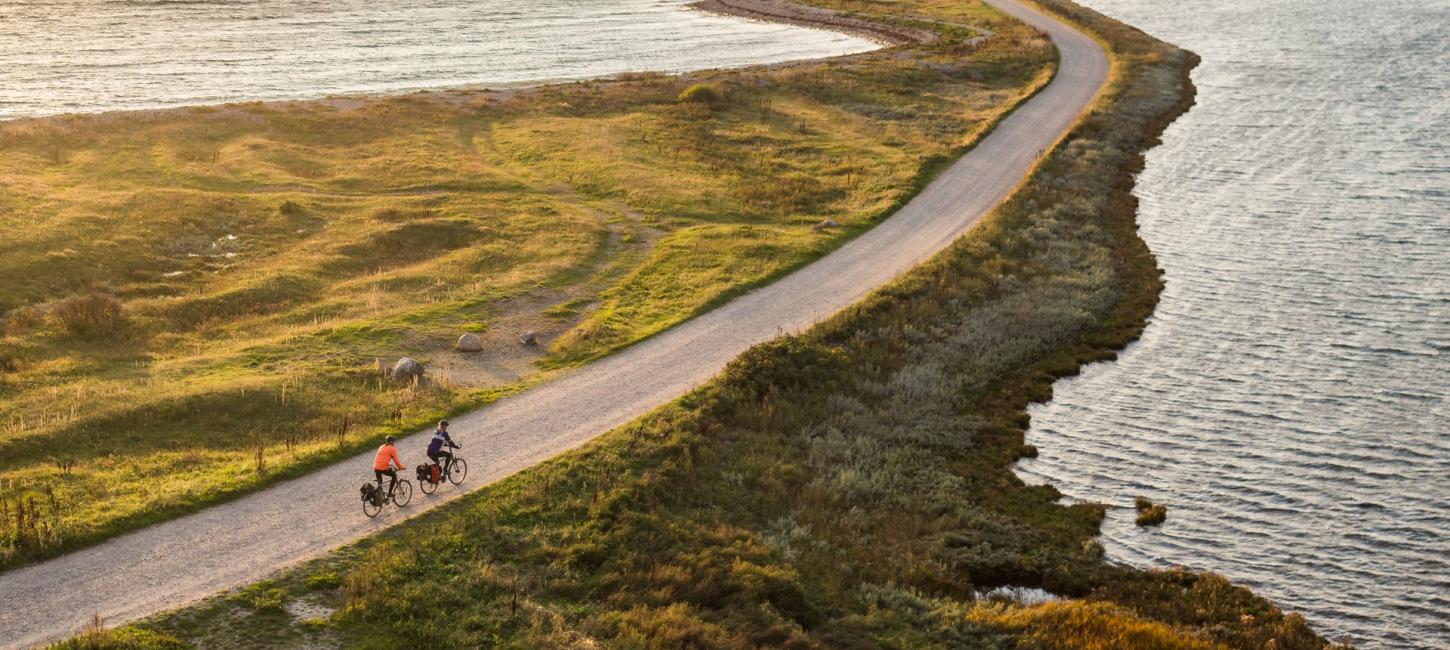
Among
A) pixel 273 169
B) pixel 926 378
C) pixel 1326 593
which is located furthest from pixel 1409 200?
pixel 273 169

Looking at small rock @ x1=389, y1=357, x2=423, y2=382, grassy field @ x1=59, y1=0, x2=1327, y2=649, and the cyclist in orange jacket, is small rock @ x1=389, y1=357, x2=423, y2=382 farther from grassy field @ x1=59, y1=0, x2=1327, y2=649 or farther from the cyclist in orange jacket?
the cyclist in orange jacket

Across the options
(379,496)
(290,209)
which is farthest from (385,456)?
(290,209)

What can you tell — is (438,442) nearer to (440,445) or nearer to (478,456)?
(440,445)

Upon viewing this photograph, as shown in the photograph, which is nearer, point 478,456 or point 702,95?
point 478,456

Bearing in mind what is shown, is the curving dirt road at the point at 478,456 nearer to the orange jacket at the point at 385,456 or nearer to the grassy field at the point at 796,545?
the grassy field at the point at 796,545

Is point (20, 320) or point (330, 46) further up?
point (20, 320)

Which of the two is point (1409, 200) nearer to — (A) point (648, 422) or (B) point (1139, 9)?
(A) point (648, 422)

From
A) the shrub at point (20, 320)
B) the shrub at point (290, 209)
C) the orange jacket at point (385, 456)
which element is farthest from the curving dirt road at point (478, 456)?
the shrub at point (290, 209)
